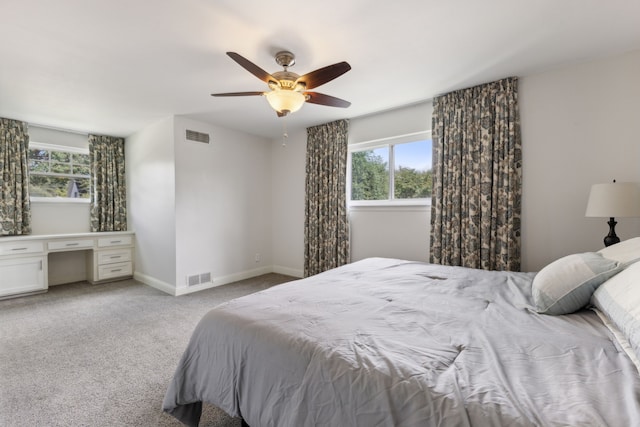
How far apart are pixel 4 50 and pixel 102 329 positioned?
2.50 m

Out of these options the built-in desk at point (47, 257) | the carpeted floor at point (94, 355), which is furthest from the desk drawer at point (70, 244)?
the carpeted floor at point (94, 355)

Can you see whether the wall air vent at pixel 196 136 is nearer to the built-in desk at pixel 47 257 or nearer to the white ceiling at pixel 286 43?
the white ceiling at pixel 286 43

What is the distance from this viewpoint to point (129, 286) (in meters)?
4.22

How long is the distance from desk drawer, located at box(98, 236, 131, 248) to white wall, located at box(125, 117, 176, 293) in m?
0.18

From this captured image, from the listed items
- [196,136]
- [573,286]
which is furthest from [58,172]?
[573,286]

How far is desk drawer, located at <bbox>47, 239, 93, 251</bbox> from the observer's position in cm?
394

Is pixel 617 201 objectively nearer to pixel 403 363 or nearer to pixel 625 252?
pixel 625 252

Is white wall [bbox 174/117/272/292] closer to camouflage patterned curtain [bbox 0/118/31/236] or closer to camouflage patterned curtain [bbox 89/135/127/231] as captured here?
camouflage patterned curtain [bbox 89/135/127/231]

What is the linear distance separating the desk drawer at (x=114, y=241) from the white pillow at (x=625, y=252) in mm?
5628

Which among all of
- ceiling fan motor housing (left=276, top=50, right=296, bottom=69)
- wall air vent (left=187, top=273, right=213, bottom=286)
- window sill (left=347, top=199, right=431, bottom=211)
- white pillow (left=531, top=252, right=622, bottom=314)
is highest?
ceiling fan motor housing (left=276, top=50, right=296, bottom=69)

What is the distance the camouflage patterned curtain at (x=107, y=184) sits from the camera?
4.61 meters

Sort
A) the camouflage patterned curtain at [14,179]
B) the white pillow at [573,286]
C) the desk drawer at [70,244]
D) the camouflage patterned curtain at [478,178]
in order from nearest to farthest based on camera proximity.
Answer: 1. the white pillow at [573,286]
2. the camouflage patterned curtain at [478,178]
3. the camouflage patterned curtain at [14,179]
4. the desk drawer at [70,244]

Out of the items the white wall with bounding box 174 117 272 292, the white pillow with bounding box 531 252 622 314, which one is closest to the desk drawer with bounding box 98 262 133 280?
the white wall with bounding box 174 117 272 292

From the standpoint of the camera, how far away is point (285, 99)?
212 centimetres
